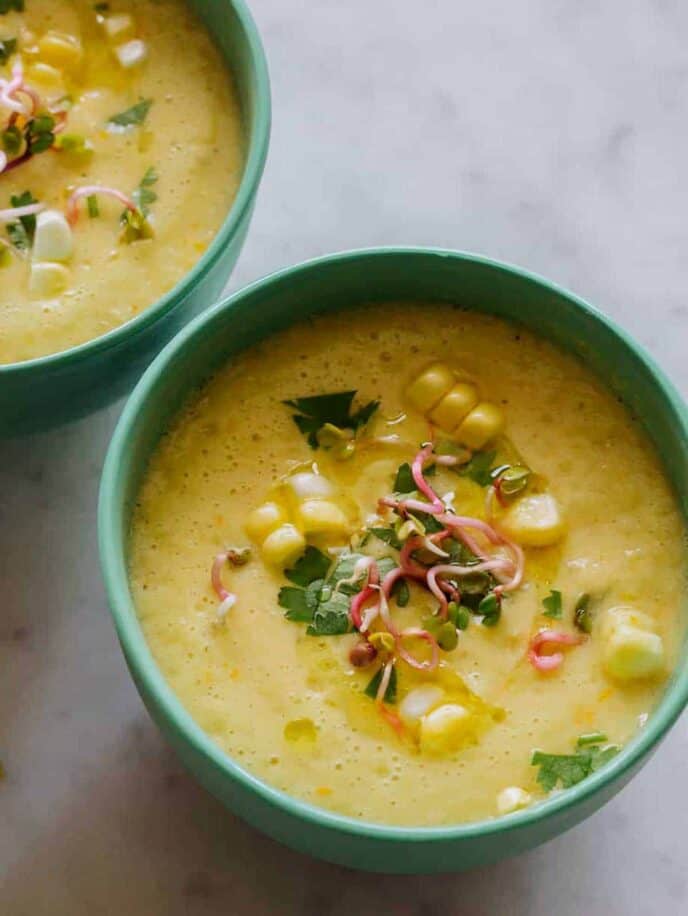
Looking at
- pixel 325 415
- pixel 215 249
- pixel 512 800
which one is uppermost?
pixel 215 249

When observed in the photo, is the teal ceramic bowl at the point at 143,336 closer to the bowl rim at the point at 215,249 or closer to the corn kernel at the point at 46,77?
the bowl rim at the point at 215,249

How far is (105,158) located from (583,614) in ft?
2.55

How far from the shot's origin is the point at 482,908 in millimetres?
1819

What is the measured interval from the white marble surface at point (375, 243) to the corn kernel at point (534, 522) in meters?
0.34

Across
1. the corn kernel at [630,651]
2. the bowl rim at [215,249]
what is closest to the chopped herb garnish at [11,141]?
the bowl rim at [215,249]

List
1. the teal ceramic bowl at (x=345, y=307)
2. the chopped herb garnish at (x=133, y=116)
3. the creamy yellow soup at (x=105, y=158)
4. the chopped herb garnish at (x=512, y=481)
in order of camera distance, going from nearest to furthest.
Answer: the teal ceramic bowl at (x=345, y=307) < the chopped herb garnish at (x=512, y=481) < the creamy yellow soup at (x=105, y=158) < the chopped herb garnish at (x=133, y=116)

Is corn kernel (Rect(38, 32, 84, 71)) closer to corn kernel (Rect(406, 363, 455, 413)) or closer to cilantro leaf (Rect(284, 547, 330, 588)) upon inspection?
corn kernel (Rect(406, 363, 455, 413))

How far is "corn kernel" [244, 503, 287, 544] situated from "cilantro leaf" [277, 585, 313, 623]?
0.07 m

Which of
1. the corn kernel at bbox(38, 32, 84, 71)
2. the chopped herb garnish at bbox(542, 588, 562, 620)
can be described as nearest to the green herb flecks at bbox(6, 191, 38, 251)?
the corn kernel at bbox(38, 32, 84, 71)

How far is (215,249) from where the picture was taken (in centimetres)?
179

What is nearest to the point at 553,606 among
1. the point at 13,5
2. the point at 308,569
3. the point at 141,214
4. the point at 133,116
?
the point at 308,569

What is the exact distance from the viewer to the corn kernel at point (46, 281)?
1851 millimetres

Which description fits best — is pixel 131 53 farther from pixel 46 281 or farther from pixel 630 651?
pixel 630 651

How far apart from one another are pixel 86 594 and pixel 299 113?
0.73m
